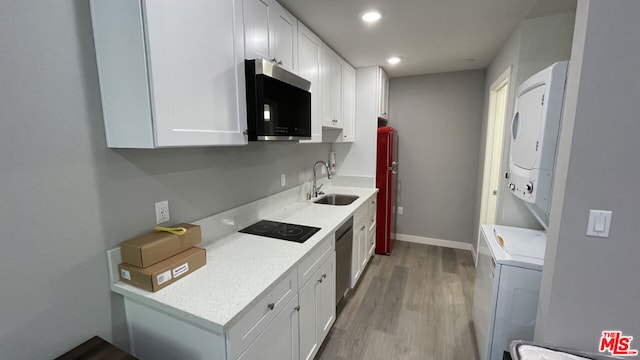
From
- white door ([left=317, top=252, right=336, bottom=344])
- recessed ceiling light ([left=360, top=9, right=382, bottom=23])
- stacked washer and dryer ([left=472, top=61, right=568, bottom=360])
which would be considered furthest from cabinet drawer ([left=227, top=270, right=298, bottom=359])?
recessed ceiling light ([left=360, top=9, right=382, bottom=23])

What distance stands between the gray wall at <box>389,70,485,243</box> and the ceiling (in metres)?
0.58

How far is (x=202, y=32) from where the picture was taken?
121cm

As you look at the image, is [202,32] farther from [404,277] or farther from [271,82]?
[404,277]

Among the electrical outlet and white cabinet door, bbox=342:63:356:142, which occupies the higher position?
white cabinet door, bbox=342:63:356:142

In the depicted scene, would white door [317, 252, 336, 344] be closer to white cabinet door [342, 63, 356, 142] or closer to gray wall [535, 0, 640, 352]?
gray wall [535, 0, 640, 352]

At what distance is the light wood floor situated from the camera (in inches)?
80.0

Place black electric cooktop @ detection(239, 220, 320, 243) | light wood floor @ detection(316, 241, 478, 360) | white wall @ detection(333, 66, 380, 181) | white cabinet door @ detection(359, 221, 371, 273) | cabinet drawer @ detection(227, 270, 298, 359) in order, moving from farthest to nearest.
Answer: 1. white wall @ detection(333, 66, 380, 181)
2. white cabinet door @ detection(359, 221, 371, 273)
3. light wood floor @ detection(316, 241, 478, 360)
4. black electric cooktop @ detection(239, 220, 320, 243)
5. cabinet drawer @ detection(227, 270, 298, 359)

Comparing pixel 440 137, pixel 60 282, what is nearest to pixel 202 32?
pixel 60 282

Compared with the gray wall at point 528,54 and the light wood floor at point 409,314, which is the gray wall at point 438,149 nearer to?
the light wood floor at point 409,314

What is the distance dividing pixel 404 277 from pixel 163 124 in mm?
2871

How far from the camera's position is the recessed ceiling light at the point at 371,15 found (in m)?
1.89

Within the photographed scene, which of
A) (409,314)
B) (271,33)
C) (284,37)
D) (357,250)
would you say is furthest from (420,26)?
(409,314)

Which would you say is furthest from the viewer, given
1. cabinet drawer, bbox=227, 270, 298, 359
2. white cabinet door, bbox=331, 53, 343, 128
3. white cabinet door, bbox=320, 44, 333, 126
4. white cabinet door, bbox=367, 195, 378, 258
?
white cabinet door, bbox=367, 195, 378, 258

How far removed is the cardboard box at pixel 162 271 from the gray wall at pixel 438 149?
3.33 metres
